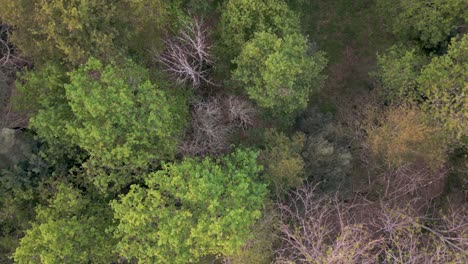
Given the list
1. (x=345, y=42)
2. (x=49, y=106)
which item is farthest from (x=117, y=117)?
(x=345, y=42)

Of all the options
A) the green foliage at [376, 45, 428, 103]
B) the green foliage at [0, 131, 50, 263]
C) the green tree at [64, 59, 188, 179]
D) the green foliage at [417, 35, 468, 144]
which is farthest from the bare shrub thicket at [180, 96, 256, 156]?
the green foliage at [417, 35, 468, 144]

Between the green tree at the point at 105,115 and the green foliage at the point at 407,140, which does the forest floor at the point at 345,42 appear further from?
the green tree at the point at 105,115

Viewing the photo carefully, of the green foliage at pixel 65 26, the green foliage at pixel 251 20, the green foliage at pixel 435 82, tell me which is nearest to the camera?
the green foliage at pixel 65 26

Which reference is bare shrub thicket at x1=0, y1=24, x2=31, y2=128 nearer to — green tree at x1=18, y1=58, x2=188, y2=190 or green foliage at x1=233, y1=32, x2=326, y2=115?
green tree at x1=18, y1=58, x2=188, y2=190

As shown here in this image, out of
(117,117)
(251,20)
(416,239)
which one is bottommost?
(117,117)

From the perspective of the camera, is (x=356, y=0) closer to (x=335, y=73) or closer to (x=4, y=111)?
(x=335, y=73)

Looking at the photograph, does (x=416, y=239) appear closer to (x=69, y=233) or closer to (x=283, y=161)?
(x=283, y=161)

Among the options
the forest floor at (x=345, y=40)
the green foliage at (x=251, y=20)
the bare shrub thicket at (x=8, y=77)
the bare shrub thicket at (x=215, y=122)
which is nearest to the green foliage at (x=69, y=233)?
the bare shrub thicket at (x=8, y=77)
